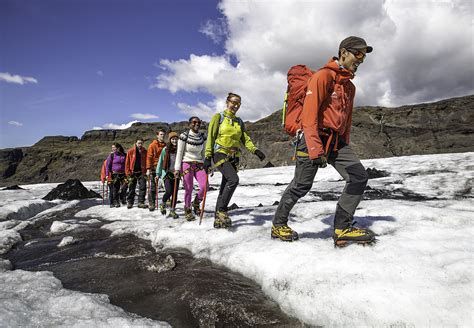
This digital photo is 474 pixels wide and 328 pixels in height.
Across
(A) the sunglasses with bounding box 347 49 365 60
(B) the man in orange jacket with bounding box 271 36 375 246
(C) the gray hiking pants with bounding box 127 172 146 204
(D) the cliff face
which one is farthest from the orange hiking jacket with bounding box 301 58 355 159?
(D) the cliff face

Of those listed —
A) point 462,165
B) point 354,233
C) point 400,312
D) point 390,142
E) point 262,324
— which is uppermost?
point 390,142

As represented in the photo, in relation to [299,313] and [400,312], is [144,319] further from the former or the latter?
[400,312]

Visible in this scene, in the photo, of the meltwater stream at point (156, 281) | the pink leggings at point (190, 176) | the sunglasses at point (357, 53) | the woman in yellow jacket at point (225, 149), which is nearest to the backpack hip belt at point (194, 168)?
the pink leggings at point (190, 176)

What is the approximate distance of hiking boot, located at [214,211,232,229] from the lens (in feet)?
18.0

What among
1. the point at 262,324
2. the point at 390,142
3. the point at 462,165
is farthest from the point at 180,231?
the point at 390,142

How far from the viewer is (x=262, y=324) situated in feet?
8.91

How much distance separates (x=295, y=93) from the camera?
3.87 meters

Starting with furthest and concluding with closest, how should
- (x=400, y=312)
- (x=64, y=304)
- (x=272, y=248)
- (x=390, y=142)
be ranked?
(x=390, y=142) < (x=272, y=248) < (x=64, y=304) < (x=400, y=312)

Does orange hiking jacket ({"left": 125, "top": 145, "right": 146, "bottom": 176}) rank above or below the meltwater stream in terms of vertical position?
above

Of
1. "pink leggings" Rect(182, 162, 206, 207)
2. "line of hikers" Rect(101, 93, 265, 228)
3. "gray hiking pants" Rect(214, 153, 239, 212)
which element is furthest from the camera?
"pink leggings" Rect(182, 162, 206, 207)

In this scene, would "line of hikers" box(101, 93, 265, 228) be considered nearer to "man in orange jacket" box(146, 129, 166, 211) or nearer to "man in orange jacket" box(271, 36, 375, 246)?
"man in orange jacket" box(146, 129, 166, 211)

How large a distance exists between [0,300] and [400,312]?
150 inches

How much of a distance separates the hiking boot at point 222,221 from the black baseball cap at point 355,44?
3592 mm

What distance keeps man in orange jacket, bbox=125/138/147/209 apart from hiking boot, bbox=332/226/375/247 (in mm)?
8210
